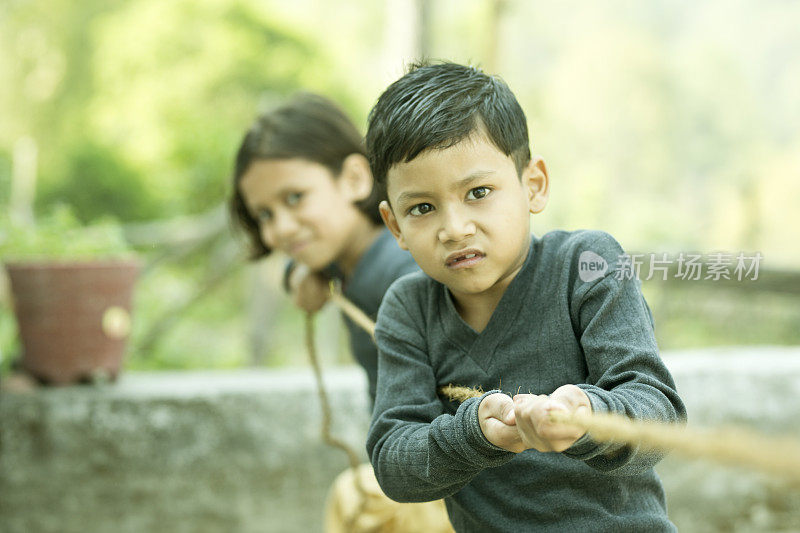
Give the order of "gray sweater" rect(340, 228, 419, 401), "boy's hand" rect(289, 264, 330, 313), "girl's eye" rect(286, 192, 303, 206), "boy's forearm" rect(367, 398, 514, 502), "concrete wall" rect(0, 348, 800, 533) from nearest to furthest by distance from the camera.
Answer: "boy's forearm" rect(367, 398, 514, 502), "gray sweater" rect(340, 228, 419, 401), "girl's eye" rect(286, 192, 303, 206), "boy's hand" rect(289, 264, 330, 313), "concrete wall" rect(0, 348, 800, 533)

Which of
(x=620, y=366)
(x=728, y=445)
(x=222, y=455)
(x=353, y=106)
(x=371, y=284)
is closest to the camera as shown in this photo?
(x=728, y=445)

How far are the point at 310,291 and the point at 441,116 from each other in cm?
107

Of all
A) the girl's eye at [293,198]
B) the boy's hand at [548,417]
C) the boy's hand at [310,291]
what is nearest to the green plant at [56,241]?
the boy's hand at [310,291]

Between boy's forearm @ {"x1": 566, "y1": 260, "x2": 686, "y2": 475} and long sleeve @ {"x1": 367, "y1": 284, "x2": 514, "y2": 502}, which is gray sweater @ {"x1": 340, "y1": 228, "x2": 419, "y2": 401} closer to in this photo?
long sleeve @ {"x1": 367, "y1": 284, "x2": 514, "y2": 502}

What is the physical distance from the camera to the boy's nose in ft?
2.92

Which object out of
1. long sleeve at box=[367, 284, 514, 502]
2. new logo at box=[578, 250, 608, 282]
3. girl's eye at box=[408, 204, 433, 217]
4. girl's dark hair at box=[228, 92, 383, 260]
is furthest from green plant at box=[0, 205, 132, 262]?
new logo at box=[578, 250, 608, 282]

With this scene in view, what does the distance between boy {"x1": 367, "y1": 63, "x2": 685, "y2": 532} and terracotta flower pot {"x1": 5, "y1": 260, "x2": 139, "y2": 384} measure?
5.32 feet

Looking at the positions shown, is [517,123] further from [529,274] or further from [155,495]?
[155,495]

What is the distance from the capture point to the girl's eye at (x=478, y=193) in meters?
0.91

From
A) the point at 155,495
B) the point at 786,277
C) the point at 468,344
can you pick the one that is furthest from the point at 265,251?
the point at 786,277

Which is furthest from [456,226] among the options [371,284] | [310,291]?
[310,291]

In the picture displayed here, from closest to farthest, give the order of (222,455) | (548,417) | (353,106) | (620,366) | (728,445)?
(728,445), (548,417), (620,366), (222,455), (353,106)

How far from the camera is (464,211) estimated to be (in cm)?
90

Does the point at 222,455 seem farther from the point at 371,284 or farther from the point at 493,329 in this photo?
the point at 493,329
